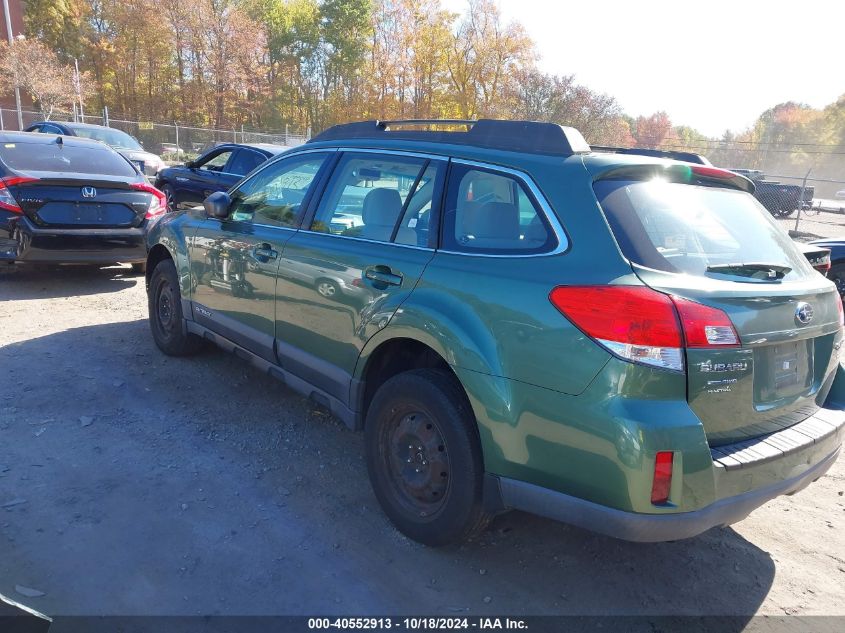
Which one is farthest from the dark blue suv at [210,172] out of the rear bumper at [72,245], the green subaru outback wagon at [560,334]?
the green subaru outback wagon at [560,334]

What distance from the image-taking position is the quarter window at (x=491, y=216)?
8.75 feet

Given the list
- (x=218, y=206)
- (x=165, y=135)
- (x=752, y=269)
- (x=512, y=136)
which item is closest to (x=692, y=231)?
(x=752, y=269)

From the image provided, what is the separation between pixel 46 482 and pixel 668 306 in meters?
3.27

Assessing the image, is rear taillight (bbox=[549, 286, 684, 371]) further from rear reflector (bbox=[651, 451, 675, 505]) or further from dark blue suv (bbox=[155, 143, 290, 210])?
dark blue suv (bbox=[155, 143, 290, 210])

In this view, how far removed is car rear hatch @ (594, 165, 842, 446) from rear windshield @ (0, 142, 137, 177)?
691 cm

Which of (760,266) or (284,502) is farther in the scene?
(284,502)

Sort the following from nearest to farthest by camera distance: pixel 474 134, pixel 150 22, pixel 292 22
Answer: pixel 474 134 < pixel 150 22 < pixel 292 22

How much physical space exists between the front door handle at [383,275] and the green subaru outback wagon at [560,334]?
0.05 feet

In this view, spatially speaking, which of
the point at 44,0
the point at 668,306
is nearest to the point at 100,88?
the point at 44,0

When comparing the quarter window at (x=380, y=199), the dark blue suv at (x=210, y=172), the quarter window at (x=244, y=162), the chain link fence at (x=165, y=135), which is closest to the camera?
the quarter window at (x=380, y=199)

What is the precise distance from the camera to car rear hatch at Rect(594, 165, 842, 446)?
2.33 meters

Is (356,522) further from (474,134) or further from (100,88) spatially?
(100,88)

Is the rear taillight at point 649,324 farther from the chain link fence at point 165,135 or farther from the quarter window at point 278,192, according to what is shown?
the chain link fence at point 165,135

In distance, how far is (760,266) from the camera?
105 inches
